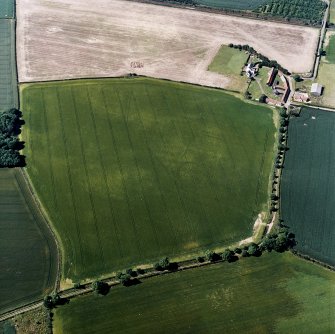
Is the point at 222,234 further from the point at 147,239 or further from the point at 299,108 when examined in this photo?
the point at 299,108

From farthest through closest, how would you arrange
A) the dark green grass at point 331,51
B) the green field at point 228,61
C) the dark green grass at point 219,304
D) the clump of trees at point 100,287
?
the dark green grass at point 331,51 < the green field at point 228,61 < the clump of trees at point 100,287 < the dark green grass at point 219,304

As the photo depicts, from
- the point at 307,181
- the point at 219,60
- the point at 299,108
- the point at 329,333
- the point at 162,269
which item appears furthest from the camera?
the point at 219,60

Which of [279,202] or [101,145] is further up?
[101,145]

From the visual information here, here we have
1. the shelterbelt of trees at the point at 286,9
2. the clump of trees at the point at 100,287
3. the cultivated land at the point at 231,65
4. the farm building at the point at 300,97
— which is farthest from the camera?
the shelterbelt of trees at the point at 286,9

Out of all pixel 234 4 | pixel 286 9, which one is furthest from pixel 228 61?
pixel 286 9

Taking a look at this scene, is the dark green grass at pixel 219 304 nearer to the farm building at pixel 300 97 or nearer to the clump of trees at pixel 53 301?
the clump of trees at pixel 53 301

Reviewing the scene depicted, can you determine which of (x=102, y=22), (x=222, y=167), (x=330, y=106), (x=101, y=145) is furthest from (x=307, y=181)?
(x=102, y=22)

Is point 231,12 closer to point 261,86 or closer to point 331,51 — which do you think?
point 331,51

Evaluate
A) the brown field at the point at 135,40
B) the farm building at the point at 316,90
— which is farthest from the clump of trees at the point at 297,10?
the farm building at the point at 316,90
